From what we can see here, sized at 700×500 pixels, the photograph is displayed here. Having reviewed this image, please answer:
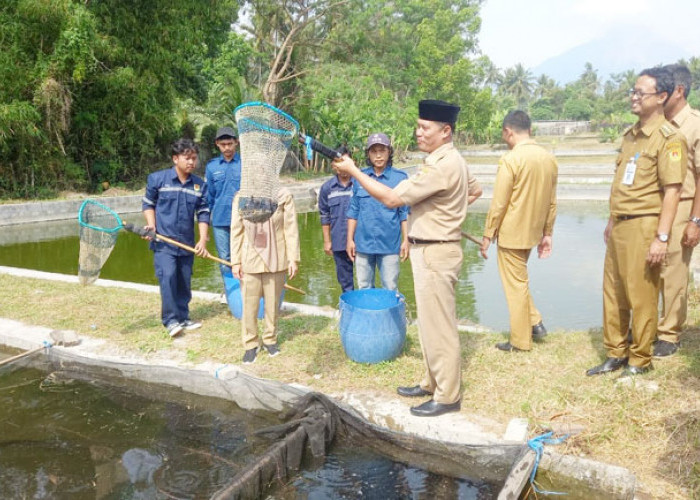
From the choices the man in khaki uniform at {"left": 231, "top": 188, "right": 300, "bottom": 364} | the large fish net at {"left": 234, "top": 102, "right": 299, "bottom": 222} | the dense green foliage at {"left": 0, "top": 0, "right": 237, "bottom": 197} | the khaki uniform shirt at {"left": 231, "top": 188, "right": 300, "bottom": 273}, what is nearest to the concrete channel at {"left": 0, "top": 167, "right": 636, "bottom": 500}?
the man in khaki uniform at {"left": 231, "top": 188, "right": 300, "bottom": 364}

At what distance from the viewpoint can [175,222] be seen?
15.5ft

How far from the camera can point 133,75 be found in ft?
47.2

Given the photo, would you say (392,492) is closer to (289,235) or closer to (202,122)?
(289,235)

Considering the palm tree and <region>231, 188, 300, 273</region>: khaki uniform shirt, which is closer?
<region>231, 188, 300, 273</region>: khaki uniform shirt

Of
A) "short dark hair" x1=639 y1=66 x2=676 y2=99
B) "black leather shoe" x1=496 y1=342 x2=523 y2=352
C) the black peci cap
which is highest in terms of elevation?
"short dark hair" x1=639 y1=66 x2=676 y2=99

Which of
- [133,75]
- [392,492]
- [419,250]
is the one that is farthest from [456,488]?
[133,75]

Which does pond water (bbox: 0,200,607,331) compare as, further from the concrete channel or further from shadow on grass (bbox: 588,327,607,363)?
the concrete channel

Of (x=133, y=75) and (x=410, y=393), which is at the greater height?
(x=133, y=75)

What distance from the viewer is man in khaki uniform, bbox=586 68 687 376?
3.10m

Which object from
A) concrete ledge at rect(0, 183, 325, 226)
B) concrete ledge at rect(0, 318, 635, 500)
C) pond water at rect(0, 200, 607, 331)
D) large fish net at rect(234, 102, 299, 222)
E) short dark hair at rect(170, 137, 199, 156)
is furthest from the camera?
concrete ledge at rect(0, 183, 325, 226)

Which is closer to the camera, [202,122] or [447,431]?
[447,431]

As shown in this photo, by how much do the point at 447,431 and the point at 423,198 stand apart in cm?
127

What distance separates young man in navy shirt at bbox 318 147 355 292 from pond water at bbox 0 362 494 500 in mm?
1845

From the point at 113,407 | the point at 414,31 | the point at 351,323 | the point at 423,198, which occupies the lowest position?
the point at 113,407
